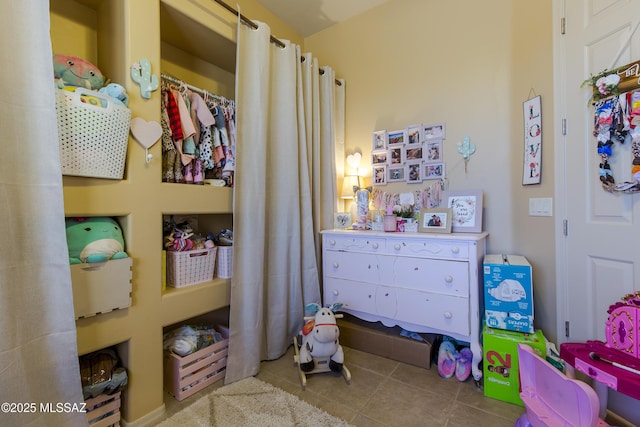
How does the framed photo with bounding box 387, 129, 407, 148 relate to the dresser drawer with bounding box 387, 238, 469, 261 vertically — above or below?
above

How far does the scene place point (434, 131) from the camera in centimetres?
225

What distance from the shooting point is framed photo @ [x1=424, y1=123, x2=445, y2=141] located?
221 centimetres

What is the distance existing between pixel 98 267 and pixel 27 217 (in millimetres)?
323

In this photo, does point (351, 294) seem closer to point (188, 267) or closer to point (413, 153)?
point (188, 267)

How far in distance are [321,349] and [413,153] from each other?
1.71m

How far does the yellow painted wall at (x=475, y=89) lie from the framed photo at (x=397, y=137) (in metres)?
0.06

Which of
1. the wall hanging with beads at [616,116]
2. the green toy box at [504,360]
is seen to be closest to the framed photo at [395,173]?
the wall hanging with beads at [616,116]

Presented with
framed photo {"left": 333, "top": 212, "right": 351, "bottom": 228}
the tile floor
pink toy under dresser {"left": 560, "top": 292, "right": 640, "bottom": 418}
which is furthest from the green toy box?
Answer: framed photo {"left": 333, "top": 212, "right": 351, "bottom": 228}

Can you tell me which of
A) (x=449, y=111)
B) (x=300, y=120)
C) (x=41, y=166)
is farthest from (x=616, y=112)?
(x=41, y=166)

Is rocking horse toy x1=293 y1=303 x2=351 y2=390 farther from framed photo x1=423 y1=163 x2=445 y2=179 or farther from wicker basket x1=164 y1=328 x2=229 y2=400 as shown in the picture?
framed photo x1=423 y1=163 x2=445 y2=179

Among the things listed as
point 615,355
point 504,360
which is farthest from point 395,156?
point 615,355

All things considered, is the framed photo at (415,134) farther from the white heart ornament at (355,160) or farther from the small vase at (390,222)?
the small vase at (390,222)

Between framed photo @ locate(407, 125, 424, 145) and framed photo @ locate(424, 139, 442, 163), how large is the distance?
0.25 feet

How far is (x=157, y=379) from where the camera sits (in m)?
1.44
